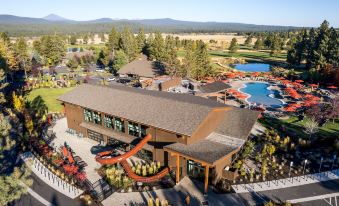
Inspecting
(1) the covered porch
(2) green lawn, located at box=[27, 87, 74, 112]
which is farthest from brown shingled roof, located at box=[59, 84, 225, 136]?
(2) green lawn, located at box=[27, 87, 74, 112]

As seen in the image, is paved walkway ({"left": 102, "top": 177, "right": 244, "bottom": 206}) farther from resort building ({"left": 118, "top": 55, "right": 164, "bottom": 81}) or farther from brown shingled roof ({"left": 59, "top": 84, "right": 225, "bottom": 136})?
resort building ({"left": 118, "top": 55, "right": 164, "bottom": 81})

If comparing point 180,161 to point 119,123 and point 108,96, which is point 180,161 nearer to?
point 119,123

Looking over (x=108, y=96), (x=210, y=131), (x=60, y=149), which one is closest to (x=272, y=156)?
(x=210, y=131)

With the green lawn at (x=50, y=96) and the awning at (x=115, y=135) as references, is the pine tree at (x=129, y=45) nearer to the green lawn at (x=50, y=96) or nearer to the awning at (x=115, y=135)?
the green lawn at (x=50, y=96)

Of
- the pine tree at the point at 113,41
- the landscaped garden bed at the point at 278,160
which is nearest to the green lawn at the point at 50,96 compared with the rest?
the landscaped garden bed at the point at 278,160

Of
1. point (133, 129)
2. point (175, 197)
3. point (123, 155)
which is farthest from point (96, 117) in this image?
point (175, 197)

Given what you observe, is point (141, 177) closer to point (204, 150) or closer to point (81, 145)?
point (204, 150)
